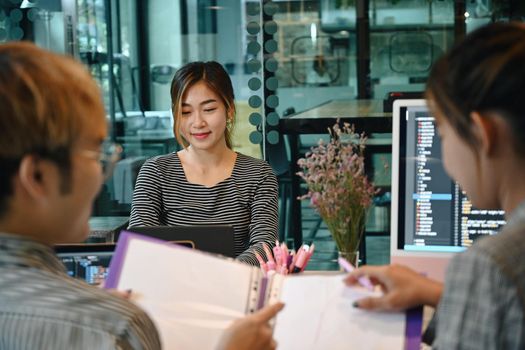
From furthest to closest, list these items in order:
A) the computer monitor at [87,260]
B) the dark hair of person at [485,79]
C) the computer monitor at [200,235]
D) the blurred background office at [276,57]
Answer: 1. the blurred background office at [276,57]
2. the computer monitor at [200,235]
3. the computer monitor at [87,260]
4. the dark hair of person at [485,79]

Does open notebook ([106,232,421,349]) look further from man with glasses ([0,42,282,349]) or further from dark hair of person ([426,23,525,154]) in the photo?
dark hair of person ([426,23,525,154])

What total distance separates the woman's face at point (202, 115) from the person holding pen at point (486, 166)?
4.88 ft

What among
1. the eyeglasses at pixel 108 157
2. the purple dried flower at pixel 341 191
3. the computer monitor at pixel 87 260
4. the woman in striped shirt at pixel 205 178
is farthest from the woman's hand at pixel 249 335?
the woman in striped shirt at pixel 205 178

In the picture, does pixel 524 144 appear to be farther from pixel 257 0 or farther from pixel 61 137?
pixel 257 0

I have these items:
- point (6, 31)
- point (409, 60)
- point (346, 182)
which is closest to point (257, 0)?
point (409, 60)

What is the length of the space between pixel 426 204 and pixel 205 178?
84cm

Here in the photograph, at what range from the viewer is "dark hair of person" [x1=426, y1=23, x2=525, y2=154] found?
3.52ft

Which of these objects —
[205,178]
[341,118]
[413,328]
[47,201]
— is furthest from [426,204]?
[341,118]

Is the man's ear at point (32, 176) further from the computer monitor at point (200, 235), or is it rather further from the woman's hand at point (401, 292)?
the computer monitor at point (200, 235)

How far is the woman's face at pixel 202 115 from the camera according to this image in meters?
2.63

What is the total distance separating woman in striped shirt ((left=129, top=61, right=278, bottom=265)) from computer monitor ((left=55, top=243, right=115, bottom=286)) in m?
0.82

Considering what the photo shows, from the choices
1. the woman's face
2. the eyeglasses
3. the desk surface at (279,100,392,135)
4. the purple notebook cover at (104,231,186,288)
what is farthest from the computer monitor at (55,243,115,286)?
the desk surface at (279,100,392,135)

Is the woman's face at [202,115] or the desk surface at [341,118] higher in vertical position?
the woman's face at [202,115]

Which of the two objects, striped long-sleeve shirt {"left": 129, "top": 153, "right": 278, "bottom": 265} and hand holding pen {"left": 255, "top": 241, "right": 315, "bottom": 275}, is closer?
hand holding pen {"left": 255, "top": 241, "right": 315, "bottom": 275}
